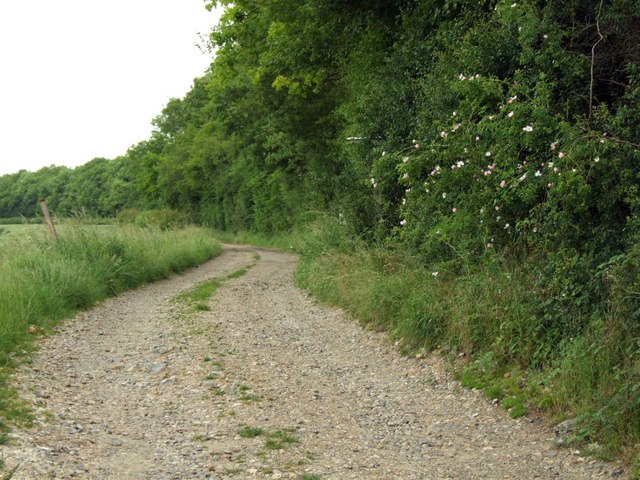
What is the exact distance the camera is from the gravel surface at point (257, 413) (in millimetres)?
5543

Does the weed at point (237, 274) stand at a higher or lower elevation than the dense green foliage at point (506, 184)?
lower

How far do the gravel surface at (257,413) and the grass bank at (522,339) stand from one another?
0.27m

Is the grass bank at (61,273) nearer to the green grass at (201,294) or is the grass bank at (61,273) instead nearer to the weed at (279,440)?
the green grass at (201,294)

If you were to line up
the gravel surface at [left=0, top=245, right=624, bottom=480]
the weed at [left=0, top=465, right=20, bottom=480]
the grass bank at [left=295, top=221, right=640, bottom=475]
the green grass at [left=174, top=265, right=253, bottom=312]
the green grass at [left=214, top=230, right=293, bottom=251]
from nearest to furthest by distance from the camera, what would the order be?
the weed at [left=0, top=465, right=20, bottom=480], the gravel surface at [left=0, top=245, right=624, bottom=480], the grass bank at [left=295, top=221, right=640, bottom=475], the green grass at [left=174, top=265, right=253, bottom=312], the green grass at [left=214, top=230, right=293, bottom=251]

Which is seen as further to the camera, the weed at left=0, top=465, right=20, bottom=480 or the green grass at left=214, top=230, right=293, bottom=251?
the green grass at left=214, top=230, right=293, bottom=251

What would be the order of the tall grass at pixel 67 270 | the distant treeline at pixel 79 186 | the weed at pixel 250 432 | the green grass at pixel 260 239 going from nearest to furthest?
the weed at pixel 250 432, the tall grass at pixel 67 270, the green grass at pixel 260 239, the distant treeline at pixel 79 186

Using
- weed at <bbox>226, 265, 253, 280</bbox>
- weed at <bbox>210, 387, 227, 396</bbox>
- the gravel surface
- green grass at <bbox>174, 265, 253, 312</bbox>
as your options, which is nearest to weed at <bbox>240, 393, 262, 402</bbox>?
the gravel surface

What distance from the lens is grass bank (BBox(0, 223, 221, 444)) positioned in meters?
9.92

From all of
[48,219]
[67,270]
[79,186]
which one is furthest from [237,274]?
[79,186]

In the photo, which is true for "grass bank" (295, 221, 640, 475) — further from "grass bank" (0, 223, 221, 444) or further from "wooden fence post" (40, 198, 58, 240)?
"wooden fence post" (40, 198, 58, 240)

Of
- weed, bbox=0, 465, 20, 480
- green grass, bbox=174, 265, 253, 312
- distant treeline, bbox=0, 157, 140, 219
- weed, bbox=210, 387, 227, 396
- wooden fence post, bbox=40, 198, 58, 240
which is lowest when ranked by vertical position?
weed, bbox=210, 387, 227, 396

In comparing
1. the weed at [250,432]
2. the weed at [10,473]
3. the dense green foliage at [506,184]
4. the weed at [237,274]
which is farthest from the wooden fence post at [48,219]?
the weed at [10,473]

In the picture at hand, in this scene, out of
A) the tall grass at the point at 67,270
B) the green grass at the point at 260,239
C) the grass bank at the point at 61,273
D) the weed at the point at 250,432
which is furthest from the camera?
the green grass at the point at 260,239

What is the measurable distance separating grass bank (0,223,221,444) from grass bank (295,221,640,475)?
15.6ft
